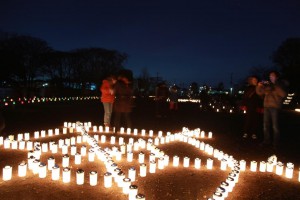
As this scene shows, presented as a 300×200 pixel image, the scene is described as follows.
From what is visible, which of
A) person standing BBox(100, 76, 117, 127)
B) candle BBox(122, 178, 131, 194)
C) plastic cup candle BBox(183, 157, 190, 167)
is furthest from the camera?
person standing BBox(100, 76, 117, 127)

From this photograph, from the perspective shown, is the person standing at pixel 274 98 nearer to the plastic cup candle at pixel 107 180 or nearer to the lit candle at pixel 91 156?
the lit candle at pixel 91 156

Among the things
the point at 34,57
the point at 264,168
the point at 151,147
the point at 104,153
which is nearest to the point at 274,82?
the point at 264,168

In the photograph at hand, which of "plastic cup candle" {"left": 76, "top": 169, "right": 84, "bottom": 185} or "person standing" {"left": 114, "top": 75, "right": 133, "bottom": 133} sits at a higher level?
"person standing" {"left": 114, "top": 75, "right": 133, "bottom": 133}

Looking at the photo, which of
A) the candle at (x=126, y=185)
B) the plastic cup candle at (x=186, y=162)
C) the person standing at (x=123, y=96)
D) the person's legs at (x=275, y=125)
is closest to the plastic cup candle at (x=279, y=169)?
the plastic cup candle at (x=186, y=162)

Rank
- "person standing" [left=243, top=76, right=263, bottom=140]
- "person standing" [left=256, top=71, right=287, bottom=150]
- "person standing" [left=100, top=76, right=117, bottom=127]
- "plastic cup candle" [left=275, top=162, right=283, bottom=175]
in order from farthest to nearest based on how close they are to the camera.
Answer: "person standing" [left=100, top=76, right=117, bottom=127]
"person standing" [left=243, top=76, right=263, bottom=140]
"person standing" [left=256, top=71, right=287, bottom=150]
"plastic cup candle" [left=275, top=162, right=283, bottom=175]

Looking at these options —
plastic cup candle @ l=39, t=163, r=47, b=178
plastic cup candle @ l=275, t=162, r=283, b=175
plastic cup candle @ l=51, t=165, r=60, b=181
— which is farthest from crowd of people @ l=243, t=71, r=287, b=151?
plastic cup candle @ l=39, t=163, r=47, b=178

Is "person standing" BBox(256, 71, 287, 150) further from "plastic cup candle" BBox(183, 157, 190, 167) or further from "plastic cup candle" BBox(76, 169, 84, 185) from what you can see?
"plastic cup candle" BBox(76, 169, 84, 185)

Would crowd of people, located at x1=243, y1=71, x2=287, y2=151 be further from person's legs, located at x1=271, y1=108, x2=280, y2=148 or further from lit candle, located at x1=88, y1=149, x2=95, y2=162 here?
lit candle, located at x1=88, y1=149, x2=95, y2=162

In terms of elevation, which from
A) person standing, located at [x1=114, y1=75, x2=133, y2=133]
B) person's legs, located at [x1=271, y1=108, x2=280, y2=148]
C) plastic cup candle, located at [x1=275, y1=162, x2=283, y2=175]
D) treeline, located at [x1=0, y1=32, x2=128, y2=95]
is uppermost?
treeline, located at [x1=0, y1=32, x2=128, y2=95]

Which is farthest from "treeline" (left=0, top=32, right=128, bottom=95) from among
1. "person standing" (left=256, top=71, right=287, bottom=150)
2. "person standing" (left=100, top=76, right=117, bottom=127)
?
"person standing" (left=256, top=71, right=287, bottom=150)

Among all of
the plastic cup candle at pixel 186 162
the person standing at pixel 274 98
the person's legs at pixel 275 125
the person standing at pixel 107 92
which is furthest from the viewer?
the person standing at pixel 107 92

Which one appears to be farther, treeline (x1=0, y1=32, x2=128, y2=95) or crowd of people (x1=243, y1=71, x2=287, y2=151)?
treeline (x1=0, y1=32, x2=128, y2=95)

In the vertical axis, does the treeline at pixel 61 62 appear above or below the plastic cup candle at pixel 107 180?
above

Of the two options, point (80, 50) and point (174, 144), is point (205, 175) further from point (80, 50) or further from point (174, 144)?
point (80, 50)
